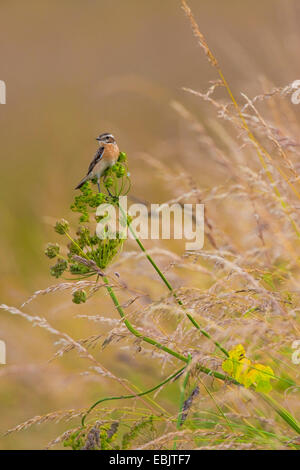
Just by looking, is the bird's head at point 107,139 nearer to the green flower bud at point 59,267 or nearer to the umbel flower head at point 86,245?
the umbel flower head at point 86,245

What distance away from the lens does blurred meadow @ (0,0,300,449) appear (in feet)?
7.33

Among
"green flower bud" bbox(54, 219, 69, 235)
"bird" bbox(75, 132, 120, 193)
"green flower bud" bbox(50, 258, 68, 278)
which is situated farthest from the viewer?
"bird" bbox(75, 132, 120, 193)

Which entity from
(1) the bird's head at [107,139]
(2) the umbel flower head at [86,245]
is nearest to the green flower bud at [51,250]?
(2) the umbel flower head at [86,245]

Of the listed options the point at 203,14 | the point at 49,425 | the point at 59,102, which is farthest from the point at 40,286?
the point at 203,14

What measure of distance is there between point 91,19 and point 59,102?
8426 mm

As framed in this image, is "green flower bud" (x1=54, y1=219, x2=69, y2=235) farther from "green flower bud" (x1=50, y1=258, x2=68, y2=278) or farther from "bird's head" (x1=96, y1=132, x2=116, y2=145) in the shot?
"bird's head" (x1=96, y1=132, x2=116, y2=145)

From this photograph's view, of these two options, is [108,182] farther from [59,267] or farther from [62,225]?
[59,267]

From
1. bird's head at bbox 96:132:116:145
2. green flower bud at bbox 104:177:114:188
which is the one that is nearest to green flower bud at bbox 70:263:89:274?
green flower bud at bbox 104:177:114:188

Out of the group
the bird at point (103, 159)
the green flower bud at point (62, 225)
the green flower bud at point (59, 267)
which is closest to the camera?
the green flower bud at point (59, 267)

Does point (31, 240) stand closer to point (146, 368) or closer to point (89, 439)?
point (146, 368)

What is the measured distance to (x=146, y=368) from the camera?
3518 millimetres

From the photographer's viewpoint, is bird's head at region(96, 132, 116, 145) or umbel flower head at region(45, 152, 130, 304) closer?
umbel flower head at region(45, 152, 130, 304)

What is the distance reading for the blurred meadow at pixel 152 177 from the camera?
2234 millimetres
